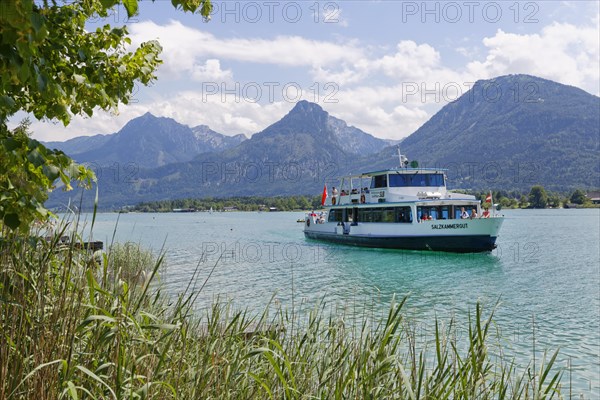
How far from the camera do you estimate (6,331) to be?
2902 mm

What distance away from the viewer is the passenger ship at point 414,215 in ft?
91.5

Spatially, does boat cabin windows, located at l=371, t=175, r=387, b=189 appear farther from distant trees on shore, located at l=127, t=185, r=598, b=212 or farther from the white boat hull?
distant trees on shore, located at l=127, t=185, r=598, b=212

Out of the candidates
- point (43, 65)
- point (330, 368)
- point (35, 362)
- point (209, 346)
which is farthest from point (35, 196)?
point (330, 368)

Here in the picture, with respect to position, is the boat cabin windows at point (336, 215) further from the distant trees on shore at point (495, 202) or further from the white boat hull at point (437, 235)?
the distant trees on shore at point (495, 202)

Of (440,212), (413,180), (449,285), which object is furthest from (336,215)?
(449,285)

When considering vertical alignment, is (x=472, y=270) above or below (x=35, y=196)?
below

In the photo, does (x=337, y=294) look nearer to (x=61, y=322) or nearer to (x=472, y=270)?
(x=472, y=270)

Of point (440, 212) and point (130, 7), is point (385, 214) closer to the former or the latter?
point (440, 212)

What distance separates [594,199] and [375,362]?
16238 cm

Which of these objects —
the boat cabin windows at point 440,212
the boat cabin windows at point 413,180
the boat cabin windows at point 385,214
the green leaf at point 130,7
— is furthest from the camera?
the boat cabin windows at point 413,180

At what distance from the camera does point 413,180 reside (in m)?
30.7

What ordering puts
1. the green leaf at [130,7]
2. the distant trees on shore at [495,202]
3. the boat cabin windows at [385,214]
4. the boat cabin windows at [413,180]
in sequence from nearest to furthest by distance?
the green leaf at [130,7] < the boat cabin windows at [385,214] < the boat cabin windows at [413,180] < the distant trees on shore at [495,202]

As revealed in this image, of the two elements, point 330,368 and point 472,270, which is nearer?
point 330,368

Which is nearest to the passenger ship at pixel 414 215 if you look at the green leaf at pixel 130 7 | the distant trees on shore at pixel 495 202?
Answer: the green leaf at pixel 130 7
